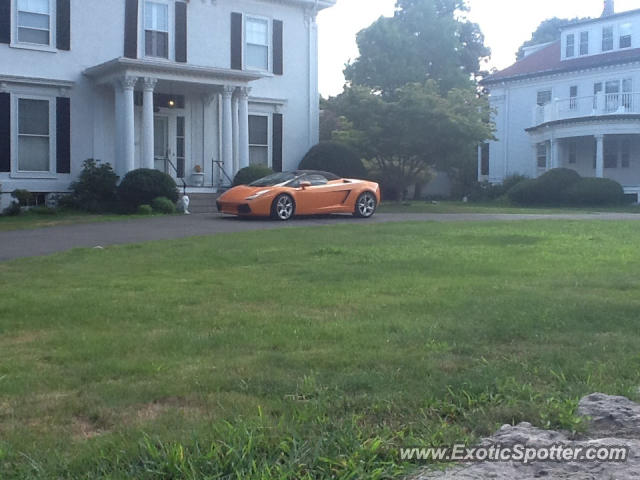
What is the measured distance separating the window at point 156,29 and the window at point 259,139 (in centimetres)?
379

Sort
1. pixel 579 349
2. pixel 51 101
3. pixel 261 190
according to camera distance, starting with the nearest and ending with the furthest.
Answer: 1. pixel 579 349
2. pixel 261 190
3. pixel 51 101

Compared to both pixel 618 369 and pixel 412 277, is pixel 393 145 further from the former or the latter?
pixel 618 369

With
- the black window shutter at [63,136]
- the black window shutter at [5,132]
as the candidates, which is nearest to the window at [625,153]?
the black window shutter at [63,136]

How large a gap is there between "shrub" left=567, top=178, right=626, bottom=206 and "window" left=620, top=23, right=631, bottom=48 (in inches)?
413

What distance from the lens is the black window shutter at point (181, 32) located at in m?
24.2

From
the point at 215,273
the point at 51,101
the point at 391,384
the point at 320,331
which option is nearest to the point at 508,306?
the point at 320,331

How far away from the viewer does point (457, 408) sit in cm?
386

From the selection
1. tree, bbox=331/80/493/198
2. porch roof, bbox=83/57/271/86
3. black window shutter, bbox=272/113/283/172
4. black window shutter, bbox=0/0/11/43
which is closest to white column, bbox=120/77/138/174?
porch roof, bbox=83/57/271/86

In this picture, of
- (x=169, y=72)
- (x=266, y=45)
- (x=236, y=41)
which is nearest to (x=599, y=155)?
(x=266, y=45)

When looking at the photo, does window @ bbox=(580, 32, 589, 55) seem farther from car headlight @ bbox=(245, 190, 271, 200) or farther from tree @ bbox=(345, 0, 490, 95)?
car headlight @ bbox=(245, 190, 271, 200)

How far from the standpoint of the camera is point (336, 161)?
25000 mm

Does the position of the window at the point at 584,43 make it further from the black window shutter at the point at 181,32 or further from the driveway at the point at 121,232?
the driveway at the point at 121,232

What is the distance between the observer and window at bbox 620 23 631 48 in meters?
36.5

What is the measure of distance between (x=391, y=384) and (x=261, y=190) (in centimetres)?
1394
